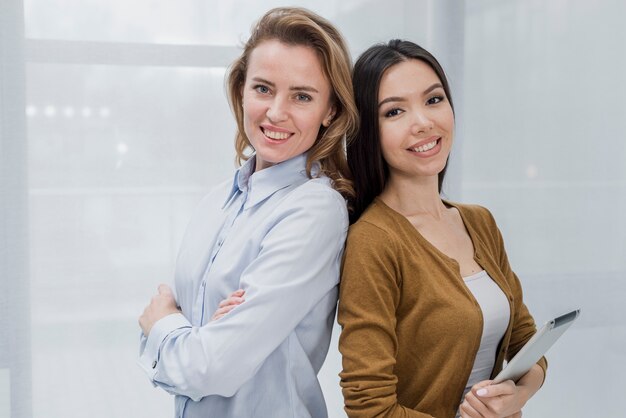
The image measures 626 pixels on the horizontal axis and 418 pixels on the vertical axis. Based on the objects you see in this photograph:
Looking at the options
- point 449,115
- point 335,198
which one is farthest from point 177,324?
point 449,115

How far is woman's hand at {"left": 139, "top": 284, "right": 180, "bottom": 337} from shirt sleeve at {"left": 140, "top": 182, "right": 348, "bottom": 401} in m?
0.05

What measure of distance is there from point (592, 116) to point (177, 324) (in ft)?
6.97

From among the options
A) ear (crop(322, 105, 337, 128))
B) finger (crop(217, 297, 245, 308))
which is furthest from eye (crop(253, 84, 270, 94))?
finger (crop(217, 297, 245, 308))

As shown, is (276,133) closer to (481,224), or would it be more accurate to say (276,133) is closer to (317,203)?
(317,203)

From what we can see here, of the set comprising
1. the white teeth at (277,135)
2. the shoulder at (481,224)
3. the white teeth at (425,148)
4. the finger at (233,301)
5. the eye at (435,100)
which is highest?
the eye at (435,100)

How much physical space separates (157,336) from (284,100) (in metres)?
0.54

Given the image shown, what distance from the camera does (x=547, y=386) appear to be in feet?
10.0

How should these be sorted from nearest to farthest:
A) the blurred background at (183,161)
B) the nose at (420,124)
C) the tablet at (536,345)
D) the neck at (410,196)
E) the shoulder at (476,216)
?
the tablet at (536,345) → the nose at (420,124) → the neck at (410,196) → the shoulder at (476,216) → the blurred background at (183,161)

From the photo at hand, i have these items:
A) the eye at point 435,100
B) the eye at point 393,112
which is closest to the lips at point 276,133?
the eye at point 393,112

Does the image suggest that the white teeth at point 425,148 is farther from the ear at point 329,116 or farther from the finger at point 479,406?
the finger at point 479,406

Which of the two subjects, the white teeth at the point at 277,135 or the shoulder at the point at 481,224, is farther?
the shoulder at the point at 481,224

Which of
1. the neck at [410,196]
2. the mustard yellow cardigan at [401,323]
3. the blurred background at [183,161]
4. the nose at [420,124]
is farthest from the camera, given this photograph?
the blurred background at [183,161]

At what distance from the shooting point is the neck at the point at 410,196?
162 cm

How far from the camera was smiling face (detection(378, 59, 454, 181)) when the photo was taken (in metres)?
1.53
